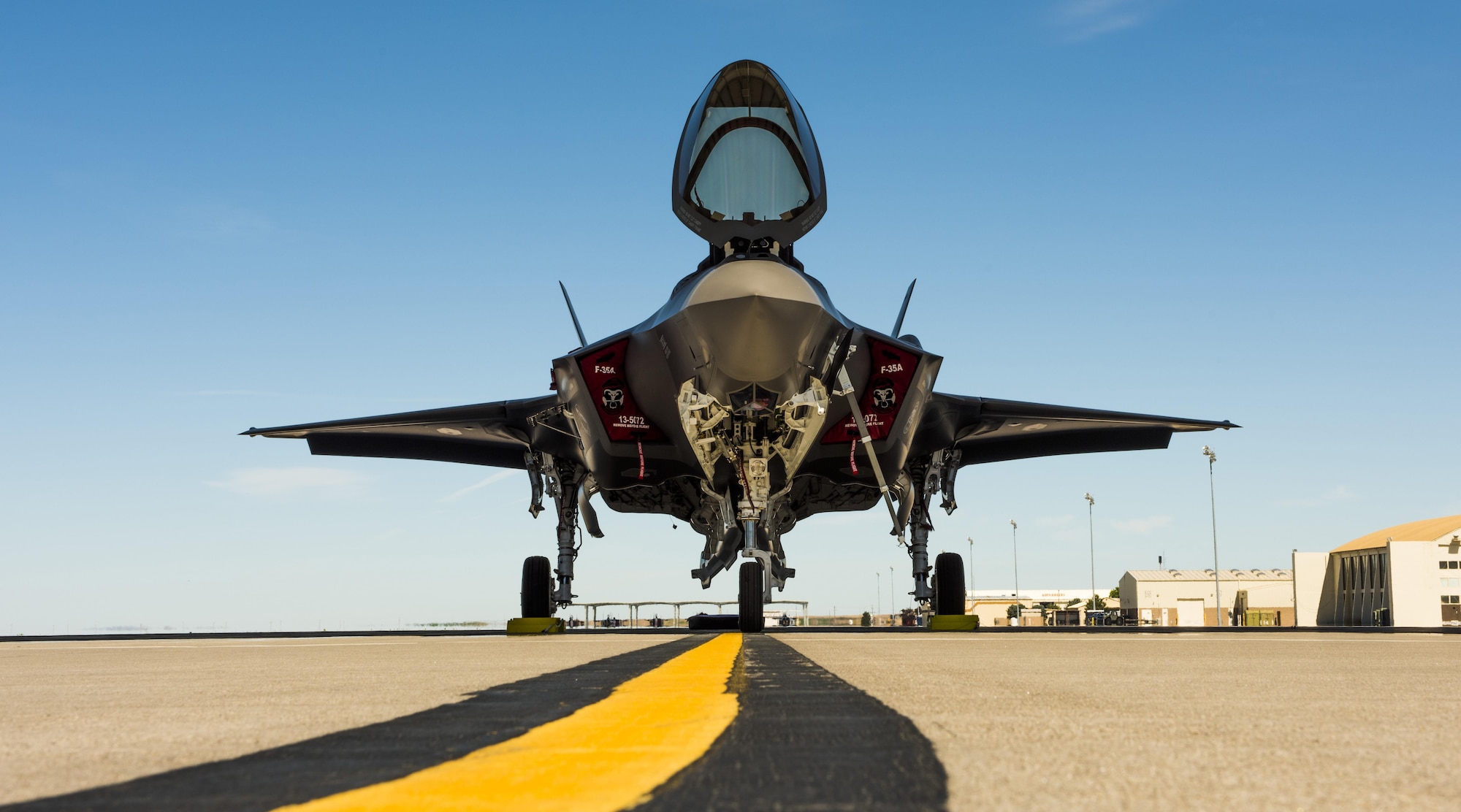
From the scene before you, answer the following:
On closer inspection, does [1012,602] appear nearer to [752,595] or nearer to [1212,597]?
[1212,597]

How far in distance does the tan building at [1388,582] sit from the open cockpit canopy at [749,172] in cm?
4909

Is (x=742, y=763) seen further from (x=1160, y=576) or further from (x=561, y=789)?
(x=1160, y=576)

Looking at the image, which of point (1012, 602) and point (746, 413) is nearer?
point (746, 413)

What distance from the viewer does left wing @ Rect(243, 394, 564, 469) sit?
1575 centimetres

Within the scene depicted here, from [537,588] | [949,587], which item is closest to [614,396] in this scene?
[537,588]

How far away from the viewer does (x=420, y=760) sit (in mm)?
2117

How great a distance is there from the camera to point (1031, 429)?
17.1 metres

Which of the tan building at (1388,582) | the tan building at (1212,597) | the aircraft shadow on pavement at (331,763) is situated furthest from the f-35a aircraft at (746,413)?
the tan building at (1212,597)

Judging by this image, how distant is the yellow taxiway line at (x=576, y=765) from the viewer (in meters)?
1.59

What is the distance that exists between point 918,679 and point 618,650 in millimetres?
3903

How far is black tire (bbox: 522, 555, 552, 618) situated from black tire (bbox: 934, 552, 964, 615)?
5915 mm

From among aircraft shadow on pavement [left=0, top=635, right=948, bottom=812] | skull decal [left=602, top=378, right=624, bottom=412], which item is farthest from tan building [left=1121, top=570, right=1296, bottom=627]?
aircraft shadow on pavement [left=0, top=635, right=948, bottom=812]

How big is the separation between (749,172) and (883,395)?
330 centimetres

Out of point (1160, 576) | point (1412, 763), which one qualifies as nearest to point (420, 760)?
point (1412, 763)
